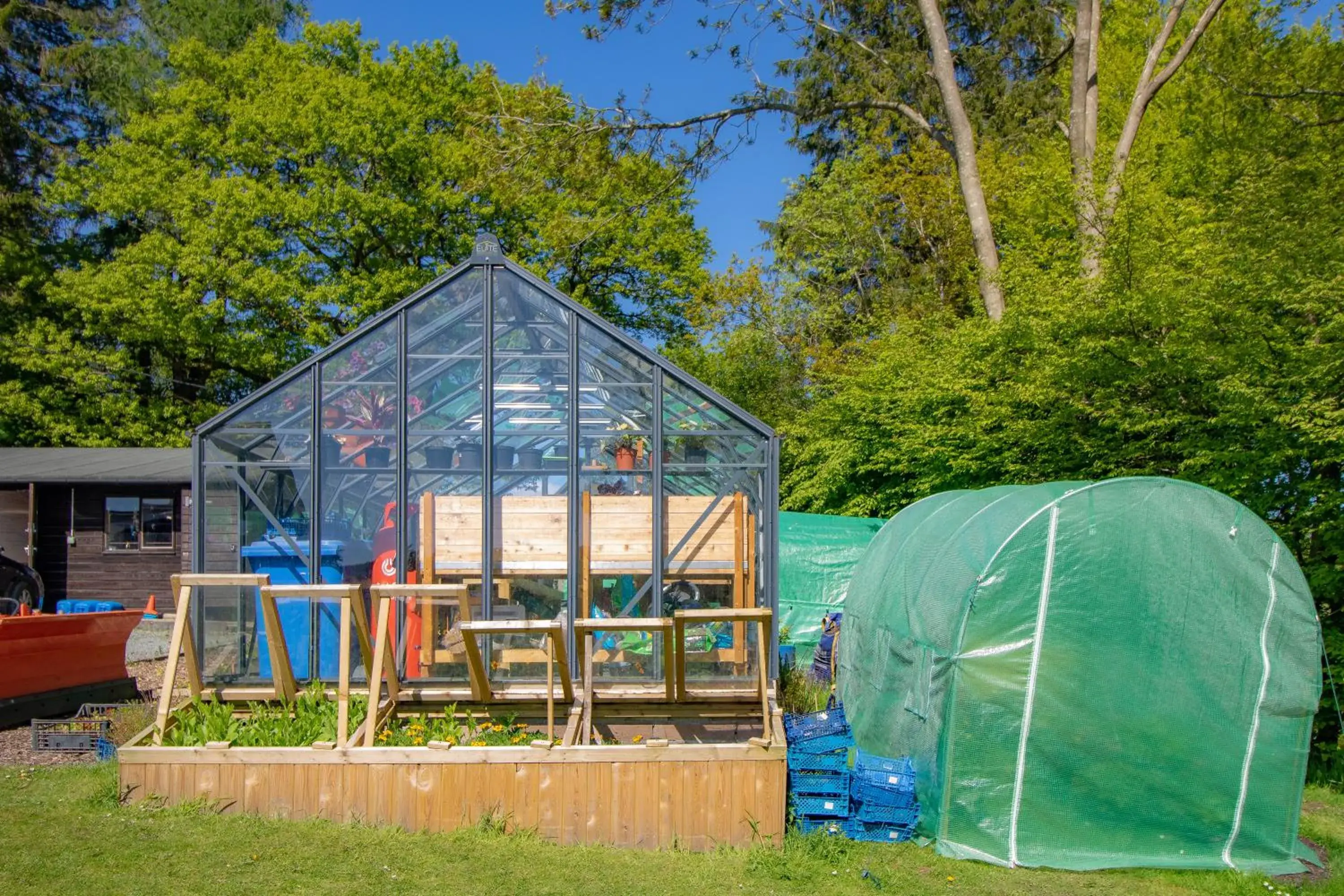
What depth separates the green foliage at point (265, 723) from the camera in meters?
8.12

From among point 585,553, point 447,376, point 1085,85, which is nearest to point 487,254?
point 447,376

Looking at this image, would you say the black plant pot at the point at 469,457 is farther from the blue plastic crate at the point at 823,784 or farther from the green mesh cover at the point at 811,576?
the green mesh cover at the point at 811,576

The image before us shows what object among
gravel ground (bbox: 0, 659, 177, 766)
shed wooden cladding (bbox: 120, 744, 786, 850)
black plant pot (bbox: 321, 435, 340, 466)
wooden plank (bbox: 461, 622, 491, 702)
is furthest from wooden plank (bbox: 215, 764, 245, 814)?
black plant pot (bbox: 321, 435, 340, 466)

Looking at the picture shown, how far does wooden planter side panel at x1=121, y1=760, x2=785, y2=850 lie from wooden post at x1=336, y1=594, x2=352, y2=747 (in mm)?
280

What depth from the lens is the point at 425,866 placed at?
689cm

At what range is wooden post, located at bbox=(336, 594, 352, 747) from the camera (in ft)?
25.5

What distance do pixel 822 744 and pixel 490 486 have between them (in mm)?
3816

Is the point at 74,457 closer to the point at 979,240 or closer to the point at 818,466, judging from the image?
the point at 818,466

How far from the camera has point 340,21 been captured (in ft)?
90.9

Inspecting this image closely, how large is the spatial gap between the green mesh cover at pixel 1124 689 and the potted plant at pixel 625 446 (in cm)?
339

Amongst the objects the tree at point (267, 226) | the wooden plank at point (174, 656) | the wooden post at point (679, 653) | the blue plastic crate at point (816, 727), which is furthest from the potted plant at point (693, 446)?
the tree at point (267, 226)

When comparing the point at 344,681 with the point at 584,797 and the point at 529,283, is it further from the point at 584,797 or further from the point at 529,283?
the point at 529,283

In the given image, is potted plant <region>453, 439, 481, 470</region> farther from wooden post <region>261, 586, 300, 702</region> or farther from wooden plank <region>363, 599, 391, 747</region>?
wooden post <region>261, 586, 300, 702</region>

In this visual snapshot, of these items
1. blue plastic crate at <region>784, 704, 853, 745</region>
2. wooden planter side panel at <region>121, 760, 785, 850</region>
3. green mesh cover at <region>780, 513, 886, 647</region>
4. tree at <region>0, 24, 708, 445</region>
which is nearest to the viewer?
wooden planter side panel at <region>121, 760, 785, 850</region>
